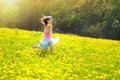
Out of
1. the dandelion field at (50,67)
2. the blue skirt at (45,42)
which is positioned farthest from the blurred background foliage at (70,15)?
the dandelion field at (50,67)

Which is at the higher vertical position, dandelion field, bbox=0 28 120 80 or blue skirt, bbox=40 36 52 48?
blue skirt, bbox=40 36 52 48

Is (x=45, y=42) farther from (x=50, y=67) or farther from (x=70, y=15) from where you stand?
(x=70, y=15)

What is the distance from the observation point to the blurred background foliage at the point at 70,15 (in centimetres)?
5928

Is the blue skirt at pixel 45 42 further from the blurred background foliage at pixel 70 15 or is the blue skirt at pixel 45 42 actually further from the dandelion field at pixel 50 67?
the blurred background foliage at pixel 70 15

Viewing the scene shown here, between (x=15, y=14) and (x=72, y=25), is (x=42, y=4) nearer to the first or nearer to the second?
(x=15, y=14)

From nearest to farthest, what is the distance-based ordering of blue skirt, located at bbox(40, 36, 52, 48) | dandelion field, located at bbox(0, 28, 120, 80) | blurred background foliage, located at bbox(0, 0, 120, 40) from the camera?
dandelion field, located at bbox(0, 28, 120, 80) < blue skirt, located at bbox(40, 36, 52, 48) < blurred background foliage, located at bbox(0, 0, 120, 40)

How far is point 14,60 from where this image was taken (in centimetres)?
1405

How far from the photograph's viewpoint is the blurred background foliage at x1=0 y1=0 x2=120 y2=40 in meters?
59.3

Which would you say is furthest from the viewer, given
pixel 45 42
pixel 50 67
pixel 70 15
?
pixel 70 15

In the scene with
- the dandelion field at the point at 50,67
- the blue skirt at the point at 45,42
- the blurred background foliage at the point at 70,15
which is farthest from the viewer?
the blurred background foliage at the point at 70,15

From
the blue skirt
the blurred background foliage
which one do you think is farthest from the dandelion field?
the blurred background foliage

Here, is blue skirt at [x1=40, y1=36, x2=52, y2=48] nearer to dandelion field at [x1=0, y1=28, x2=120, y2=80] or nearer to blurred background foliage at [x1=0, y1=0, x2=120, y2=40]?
dandelion field at [x1=0, y1=28, x2=120, y2=80]

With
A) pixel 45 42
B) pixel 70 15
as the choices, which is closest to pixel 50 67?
pixel 45 42

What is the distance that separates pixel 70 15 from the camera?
64688 millimetres
